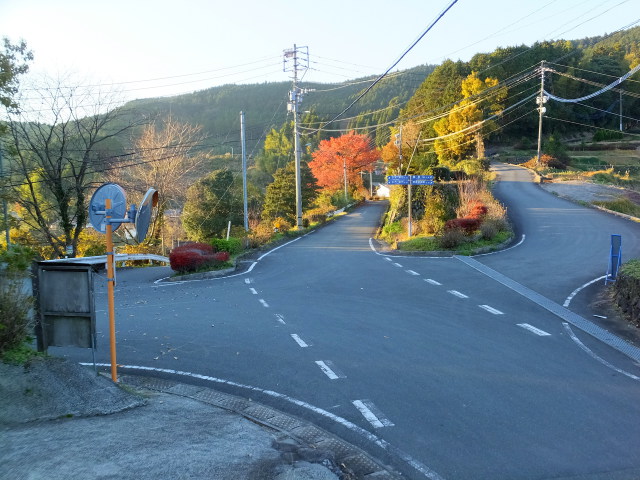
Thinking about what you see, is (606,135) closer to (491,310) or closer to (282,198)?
(282,198)

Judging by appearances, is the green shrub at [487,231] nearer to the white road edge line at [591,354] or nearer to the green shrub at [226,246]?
the green shrub at [226,246]

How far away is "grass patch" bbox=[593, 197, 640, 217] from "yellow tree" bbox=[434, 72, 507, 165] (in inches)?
850

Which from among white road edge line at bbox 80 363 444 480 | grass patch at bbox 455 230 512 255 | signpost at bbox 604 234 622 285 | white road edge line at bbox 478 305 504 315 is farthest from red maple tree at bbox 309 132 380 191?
white road edge line at bbox 80 363 444 480

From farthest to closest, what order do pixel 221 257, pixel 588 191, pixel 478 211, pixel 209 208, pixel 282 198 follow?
pixel 282 198 → pixel 209 208 → pixel 588 191 → pixel 478 211 → pixel 221 257

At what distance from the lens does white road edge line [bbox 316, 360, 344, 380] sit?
24.2ft

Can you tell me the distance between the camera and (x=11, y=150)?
15383mm

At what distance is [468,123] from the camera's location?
181ft

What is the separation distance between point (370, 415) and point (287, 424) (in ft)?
3.25

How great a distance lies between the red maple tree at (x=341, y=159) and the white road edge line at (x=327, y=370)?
5458 centimetres

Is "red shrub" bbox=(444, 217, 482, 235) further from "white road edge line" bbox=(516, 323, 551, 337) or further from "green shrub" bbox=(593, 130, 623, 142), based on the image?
"green shrub" bbox=(593, 130, 623, 142)

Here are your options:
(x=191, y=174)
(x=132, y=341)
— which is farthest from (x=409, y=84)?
(x=132, y=341)

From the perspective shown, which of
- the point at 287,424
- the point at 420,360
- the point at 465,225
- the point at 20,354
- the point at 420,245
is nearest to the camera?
the point at 287,424

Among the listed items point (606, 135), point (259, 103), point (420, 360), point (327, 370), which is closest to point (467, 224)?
point (420, 360)

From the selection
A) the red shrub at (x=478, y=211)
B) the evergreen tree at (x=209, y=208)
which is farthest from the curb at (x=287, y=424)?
the evergreen tree at (x=209, y=208)
